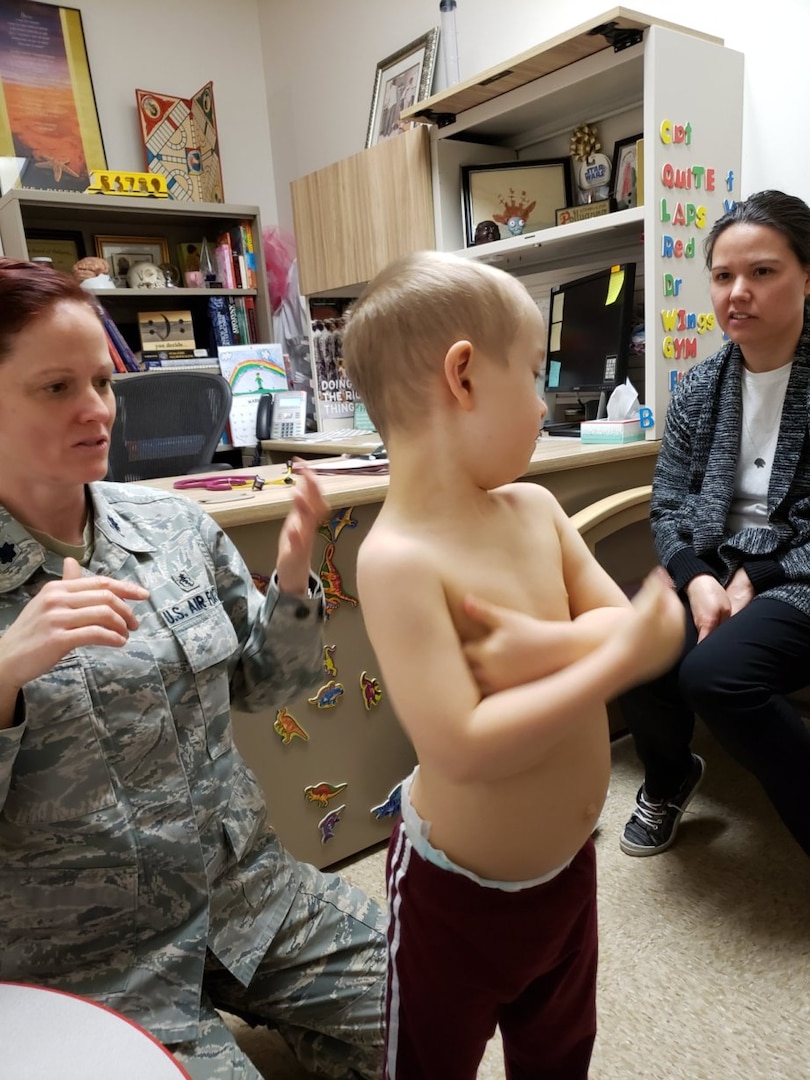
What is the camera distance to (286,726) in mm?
1524

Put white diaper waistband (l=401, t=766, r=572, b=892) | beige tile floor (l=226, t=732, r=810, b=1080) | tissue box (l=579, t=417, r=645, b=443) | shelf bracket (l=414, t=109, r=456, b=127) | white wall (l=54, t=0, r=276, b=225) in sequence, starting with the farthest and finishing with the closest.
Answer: white wall (l=54, t=0, r=276, b=225), shelf bracket (l=414, t=109, r=456, b=127), tissue box (l=579, t=417, r=645, b=443), beige tile floor (l=226, t=732, r=810, b=1080), white diaper waistband (l=401, t=766, r=572, b=892)

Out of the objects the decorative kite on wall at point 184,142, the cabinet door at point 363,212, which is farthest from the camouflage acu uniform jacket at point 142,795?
the decorative kite on wall at point 184,142

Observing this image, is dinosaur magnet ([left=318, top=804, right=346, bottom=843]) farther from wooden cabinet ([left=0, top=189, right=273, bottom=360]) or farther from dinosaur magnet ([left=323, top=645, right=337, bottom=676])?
wooden cabinet ([left=0, top=189, right=273, bottom=360])

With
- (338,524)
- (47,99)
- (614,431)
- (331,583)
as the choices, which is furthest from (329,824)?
(47,99)

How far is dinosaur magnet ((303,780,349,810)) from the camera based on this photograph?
1574 millimetres

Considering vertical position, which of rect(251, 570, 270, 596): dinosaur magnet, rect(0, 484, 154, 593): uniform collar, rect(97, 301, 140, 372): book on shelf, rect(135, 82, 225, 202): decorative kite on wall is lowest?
rect(251, 570, 270, 596): dinosaur magnet

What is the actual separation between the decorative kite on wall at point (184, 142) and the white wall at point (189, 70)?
0.10 m

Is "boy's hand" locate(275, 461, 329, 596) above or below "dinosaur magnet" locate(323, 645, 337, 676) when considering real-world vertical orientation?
above

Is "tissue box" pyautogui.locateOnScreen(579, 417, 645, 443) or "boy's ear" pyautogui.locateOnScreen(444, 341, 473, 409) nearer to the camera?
"boy's ear" pyautogui.locateOnScreen(444, 341, 473, 409)

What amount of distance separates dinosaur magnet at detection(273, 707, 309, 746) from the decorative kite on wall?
311cm

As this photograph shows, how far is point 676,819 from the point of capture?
1.66m

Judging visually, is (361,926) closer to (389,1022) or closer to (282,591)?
(389,1022)

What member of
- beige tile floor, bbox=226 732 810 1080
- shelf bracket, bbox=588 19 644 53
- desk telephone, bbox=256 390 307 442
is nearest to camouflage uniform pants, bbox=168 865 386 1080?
beige tile floor, bbox=226 732 810 1080

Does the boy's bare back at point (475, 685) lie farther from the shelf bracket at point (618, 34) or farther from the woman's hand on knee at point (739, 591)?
the shelf bracket at point (618, 34)
